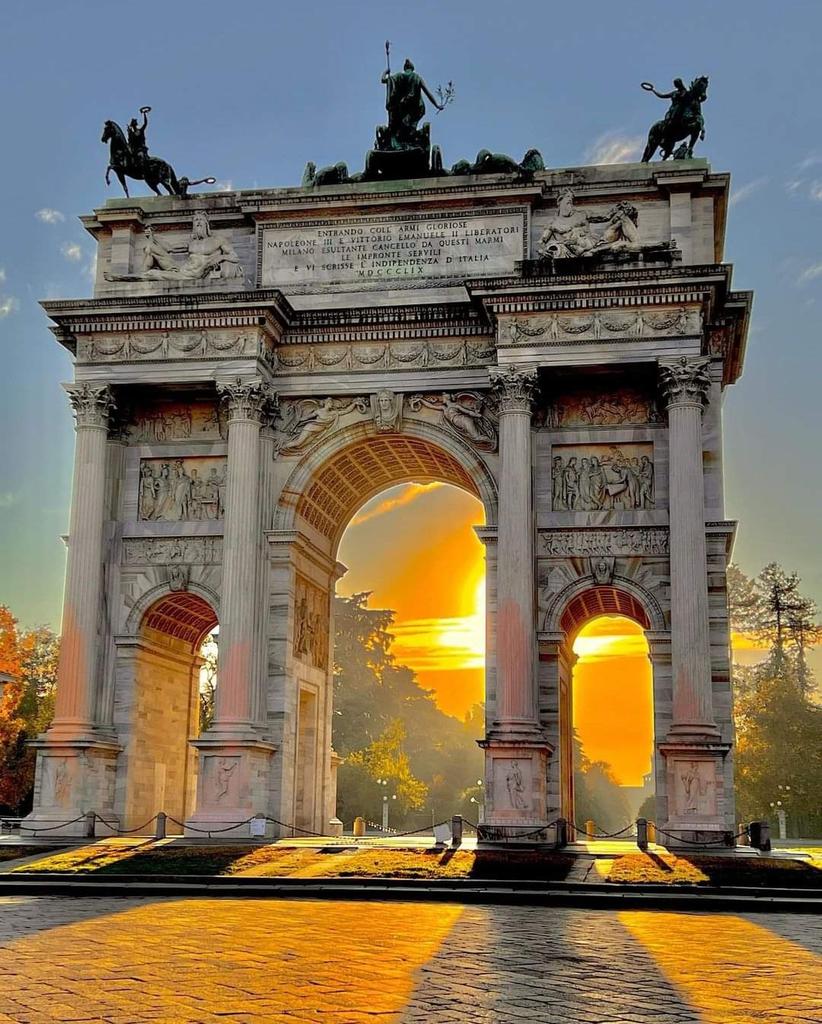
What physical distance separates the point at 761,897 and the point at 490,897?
4.29 meters

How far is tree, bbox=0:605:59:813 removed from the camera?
60.6 metres

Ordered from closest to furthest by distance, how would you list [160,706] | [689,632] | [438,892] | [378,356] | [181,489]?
[438,892] → [689,632] → [378,356] → [181,489] → [160,706]

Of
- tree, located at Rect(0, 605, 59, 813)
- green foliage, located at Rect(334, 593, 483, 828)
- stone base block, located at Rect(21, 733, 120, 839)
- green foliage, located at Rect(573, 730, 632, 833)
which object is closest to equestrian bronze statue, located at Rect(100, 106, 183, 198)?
stone base block, located at Rect(21, 733, 120, 839)

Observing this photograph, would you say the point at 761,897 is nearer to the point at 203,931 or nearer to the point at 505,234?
the point at 203,931

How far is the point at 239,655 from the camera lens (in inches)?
1334

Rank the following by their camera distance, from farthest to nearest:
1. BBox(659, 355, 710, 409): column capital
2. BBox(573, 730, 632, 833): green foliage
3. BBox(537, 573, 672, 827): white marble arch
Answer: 1. BBox(573, 730, 632, 833): green foliage
2. BBox(659, 355, 710, 409): column capital
3. BBox(537, 573, 672, 827): white marble arch

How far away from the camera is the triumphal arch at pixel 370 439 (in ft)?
109

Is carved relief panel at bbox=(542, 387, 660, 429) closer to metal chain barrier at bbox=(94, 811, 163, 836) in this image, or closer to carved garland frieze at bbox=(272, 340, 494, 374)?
carved garland frieze at bbox=(272, 340, 494, 374)

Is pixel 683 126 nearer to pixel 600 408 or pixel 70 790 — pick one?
pixel 600 408

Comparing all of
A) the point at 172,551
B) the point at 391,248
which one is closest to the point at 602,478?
the point at 391,248

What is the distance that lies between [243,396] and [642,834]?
602 inches

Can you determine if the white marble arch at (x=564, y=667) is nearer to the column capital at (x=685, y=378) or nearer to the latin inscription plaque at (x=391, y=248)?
the column capital at (x=685, y=378)

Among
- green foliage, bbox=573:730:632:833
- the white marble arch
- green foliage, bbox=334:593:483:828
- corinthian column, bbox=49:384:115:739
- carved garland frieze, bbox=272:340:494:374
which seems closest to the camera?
the white marble arch

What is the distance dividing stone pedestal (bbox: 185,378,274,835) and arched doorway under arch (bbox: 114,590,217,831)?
2342mm
